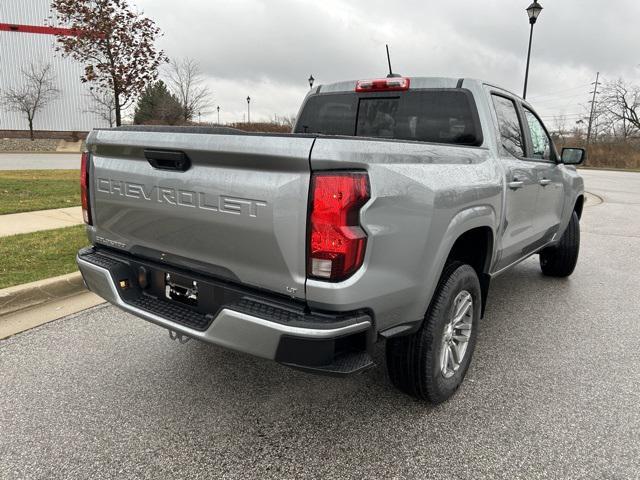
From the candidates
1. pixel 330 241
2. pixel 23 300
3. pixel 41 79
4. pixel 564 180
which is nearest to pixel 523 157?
pixel 564 180

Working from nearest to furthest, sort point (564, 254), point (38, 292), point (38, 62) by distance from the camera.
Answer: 1. point (38, 292)
2. point (564, 254)
3. point (38, 62)

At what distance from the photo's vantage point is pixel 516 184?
3.37 meters

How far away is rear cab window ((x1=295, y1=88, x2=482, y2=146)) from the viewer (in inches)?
128

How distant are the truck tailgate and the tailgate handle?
12 mm

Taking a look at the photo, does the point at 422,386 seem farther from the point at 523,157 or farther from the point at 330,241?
the point at 523,157

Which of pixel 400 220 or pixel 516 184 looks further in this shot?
pixel 516 184

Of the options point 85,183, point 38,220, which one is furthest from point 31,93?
point 85,183

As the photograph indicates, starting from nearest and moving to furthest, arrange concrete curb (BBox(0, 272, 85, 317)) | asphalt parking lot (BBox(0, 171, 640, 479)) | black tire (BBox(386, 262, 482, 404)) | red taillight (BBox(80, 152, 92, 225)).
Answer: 1. asphalt parking lot (BBox(0, 171, 640, 479))
2. black tire (BBox(386, 262, 482, 404))
3. red taillight (BBox(80, 152, 92, 225))
4. concrete curb (BBox(0, 272, 85, 317))

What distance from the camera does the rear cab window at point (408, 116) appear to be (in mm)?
3256

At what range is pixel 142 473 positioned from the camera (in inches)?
86.3

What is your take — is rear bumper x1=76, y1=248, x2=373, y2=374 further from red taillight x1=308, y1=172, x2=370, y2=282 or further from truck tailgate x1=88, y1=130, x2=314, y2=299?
red taillight x1=308, y1=172, x2=370, y2=282

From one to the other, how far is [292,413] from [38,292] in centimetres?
280

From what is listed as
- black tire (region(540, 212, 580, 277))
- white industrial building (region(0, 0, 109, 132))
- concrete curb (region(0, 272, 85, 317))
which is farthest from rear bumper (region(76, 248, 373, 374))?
white industrial building (region(0, 0, 109, 132))

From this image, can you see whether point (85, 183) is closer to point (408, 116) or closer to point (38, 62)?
point (408, 116)
